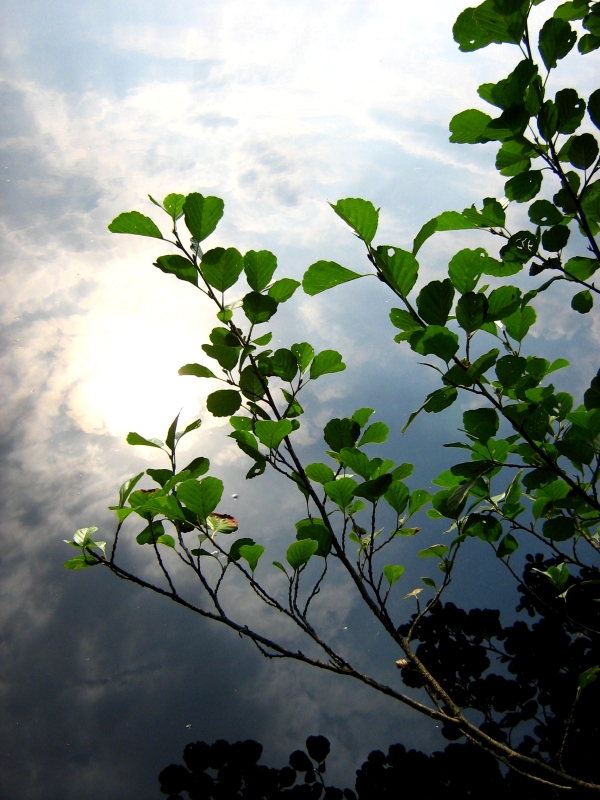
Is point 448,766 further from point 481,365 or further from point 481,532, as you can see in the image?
point 481,365

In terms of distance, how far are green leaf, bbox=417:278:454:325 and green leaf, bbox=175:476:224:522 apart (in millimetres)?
390

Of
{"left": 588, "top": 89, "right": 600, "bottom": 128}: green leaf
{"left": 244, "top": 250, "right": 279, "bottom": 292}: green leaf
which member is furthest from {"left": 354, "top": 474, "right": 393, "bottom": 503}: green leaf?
{"left": 588, "top": 89, "right": 600, "bottom": 128}: green leaf

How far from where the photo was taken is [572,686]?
1.59 meters

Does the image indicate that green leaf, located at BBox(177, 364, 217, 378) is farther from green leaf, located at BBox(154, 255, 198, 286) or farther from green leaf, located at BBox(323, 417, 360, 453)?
green leaf, located at BBox(323, 417, 360, 453)

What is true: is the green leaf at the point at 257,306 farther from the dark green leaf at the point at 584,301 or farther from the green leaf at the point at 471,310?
the dark green leaf at the point at 584,301

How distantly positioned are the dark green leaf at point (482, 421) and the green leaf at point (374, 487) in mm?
151

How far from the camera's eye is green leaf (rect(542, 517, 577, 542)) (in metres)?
0.91

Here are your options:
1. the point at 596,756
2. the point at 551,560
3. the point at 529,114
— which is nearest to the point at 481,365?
the point at 529,114

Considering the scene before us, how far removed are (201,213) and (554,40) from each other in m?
0.53

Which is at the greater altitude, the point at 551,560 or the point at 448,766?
the point at 551,560

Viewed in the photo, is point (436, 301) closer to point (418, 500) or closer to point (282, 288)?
point (282, 288)

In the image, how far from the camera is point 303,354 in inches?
35.5

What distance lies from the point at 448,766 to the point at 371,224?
178cm

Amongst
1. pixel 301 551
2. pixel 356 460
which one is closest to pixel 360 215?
pixel 356 460
